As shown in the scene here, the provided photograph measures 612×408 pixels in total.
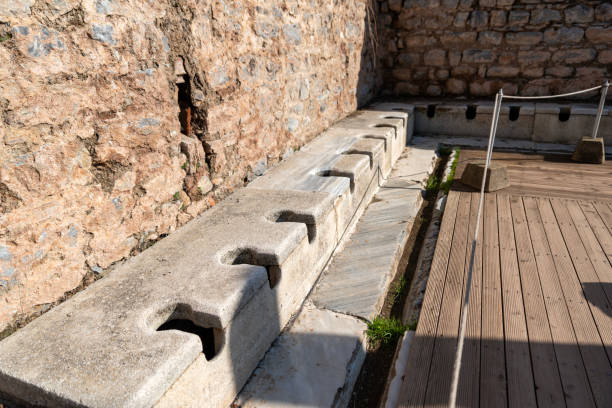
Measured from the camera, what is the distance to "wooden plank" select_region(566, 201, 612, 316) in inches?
103

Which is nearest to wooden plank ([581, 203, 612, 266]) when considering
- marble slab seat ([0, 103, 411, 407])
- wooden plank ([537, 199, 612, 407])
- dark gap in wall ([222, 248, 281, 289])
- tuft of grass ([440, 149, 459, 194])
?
wooden plank ([537, 199, 612, 407])

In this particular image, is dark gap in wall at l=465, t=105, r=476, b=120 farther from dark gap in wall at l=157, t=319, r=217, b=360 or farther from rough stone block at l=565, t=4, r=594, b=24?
dark gap in wall at l=157, t=319, r=217, b=360

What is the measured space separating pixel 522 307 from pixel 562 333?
0.26 metres

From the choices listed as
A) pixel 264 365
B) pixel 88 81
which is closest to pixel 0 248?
pixel 88 81

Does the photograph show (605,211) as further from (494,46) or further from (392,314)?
(494,46)

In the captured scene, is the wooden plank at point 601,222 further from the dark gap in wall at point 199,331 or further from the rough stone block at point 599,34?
the rough stone block at point 599,34

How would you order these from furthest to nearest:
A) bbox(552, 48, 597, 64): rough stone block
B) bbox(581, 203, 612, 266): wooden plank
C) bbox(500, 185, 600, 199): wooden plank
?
bbox(552, 48, 597, 64): rough stone block
bbox(500, 185, 600, 199): wooden plank
bbox(581, 203, 612, 266): wooden plank

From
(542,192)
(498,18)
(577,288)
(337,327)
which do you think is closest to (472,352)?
(337,327)

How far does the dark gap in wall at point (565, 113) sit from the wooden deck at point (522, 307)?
2.20 metres

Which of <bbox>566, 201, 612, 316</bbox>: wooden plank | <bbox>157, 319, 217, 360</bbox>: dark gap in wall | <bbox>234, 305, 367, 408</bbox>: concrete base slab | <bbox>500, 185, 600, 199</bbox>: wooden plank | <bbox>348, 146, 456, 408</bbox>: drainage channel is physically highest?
<bbox>157, 319, 217, 360</bbox>: dark gap in wall

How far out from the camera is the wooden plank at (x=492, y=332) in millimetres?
1982

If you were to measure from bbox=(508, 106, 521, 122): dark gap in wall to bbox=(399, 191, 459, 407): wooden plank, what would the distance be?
11.6 feet

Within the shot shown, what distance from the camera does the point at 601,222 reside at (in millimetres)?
3643

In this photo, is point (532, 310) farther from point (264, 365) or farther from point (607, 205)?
point (607, 205)
